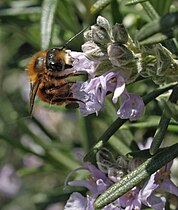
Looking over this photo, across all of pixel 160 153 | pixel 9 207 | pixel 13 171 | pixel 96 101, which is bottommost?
pixel 9 207

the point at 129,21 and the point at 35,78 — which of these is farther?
the point at 129,21

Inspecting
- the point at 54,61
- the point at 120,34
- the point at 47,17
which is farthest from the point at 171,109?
the point at 47,17

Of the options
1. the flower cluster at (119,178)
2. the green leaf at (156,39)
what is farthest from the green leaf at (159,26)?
the flower cluster at (119,178)

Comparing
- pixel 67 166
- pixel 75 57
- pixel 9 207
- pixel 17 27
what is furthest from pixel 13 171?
pixel 75 57

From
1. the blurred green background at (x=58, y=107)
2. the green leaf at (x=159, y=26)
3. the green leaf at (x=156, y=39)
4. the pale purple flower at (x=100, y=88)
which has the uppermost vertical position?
the green leaf at (x=159, y=26)

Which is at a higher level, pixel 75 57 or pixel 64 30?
pixel 75 57

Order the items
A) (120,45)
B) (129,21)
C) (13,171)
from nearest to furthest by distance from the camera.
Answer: (120,45), (129,21), (13,171)

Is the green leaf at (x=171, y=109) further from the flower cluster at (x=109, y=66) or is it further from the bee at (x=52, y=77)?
the bee at (x=52, y=77)

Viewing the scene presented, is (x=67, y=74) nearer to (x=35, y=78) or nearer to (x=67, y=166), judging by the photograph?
(x=35, y=78)
